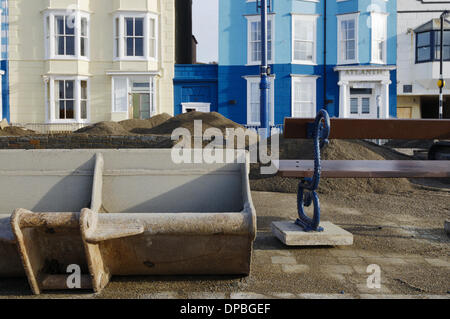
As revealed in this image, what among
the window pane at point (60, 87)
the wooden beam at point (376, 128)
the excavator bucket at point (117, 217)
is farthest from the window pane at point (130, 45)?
the excavator bucket at point (117, 217)

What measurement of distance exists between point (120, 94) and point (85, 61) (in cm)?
238

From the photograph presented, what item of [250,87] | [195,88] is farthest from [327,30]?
[195,88]

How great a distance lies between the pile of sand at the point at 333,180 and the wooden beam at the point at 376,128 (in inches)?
151

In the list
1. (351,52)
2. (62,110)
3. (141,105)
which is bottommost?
(62,110)

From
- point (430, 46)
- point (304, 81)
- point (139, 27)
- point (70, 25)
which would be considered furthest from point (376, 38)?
point (70, 25)

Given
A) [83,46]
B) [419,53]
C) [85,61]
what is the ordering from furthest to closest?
1. [419,53]
2. [83,46]
3. [85,61]

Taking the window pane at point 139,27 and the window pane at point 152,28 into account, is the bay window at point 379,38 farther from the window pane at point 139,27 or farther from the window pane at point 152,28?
the window pane at point 139,27

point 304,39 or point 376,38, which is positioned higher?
point 376,38

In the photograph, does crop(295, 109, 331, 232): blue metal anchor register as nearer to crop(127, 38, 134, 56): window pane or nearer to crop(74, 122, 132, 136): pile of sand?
crop(74, 122, 132, 136): pile of sand

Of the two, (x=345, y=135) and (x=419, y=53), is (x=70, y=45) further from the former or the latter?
(x=419, y=53)

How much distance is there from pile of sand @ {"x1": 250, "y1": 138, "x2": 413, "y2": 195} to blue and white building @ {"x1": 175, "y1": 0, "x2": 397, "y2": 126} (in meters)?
12.5

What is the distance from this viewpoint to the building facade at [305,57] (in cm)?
2256

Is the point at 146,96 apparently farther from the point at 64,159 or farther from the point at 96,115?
the point at 64,159

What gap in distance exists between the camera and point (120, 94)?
22.1 meters
